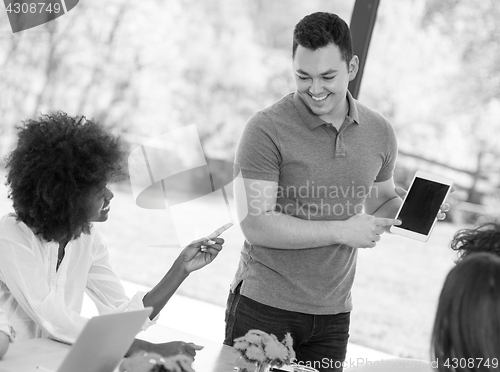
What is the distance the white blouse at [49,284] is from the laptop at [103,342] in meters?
0.40

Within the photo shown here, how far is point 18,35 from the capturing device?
5277 millimetres

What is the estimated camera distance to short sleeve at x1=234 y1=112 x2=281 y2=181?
1.91 metres

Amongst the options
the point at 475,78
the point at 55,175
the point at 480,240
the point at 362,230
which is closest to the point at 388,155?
the point at 362,230

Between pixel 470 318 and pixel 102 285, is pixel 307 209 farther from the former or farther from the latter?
pixel 470 318

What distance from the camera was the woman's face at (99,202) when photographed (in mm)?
1854

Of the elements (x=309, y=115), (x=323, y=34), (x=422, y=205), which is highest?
(x=323, y=34)

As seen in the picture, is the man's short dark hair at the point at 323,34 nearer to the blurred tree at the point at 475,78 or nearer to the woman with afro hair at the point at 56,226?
the woman with afro hair at the point at 56,226

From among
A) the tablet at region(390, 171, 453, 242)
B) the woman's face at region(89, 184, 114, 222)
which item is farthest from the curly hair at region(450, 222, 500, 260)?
the woman's face at region(89, 184, 114, 222)

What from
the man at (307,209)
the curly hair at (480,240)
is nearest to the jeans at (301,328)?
the man at (307,209)

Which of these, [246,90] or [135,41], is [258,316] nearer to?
[246,90]

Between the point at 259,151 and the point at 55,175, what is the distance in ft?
1.87

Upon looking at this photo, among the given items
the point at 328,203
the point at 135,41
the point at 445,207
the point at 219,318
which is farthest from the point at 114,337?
the point at 135,41

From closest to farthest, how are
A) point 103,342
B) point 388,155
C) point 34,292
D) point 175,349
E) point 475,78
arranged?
point 103,342
point 175,349
point 34,292
point 388,155
point 475,78

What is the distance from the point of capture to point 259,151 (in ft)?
6.29
